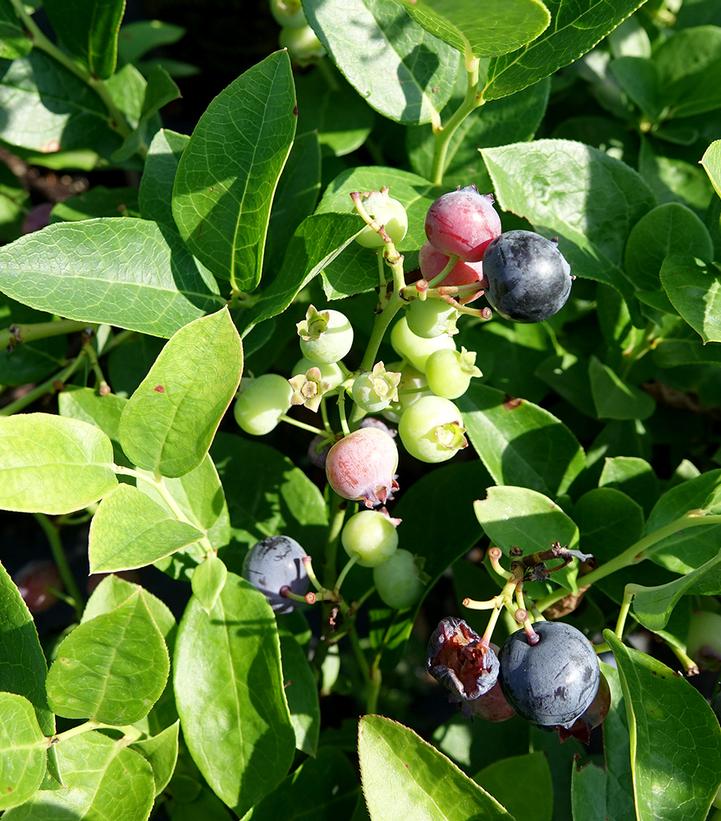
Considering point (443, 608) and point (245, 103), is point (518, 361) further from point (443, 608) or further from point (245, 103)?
→ point (443, 608)

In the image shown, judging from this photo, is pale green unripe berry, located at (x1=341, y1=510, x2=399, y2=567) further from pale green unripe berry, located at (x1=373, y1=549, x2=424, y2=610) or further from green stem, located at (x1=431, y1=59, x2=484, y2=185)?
green stem, located at (x1=431, y1=59, x2=484, y2=185)

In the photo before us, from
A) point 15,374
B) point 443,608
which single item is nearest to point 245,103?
point 15,374

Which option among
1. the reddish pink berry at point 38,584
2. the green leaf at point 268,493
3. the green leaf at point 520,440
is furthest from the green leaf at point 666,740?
the reddish pink berry at point 38,584

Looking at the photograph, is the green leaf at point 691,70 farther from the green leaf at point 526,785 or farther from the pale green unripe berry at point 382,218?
the green leaf at point 526,785

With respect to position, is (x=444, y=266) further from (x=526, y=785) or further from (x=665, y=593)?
(x=526, y=785)

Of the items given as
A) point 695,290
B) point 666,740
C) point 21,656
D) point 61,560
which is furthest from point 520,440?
point 61,560

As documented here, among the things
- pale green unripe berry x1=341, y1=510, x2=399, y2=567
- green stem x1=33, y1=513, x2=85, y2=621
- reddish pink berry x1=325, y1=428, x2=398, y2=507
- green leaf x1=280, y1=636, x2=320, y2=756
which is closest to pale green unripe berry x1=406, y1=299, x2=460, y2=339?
reddish pink berry x1=325, y1=428, x2=398, y2=507
